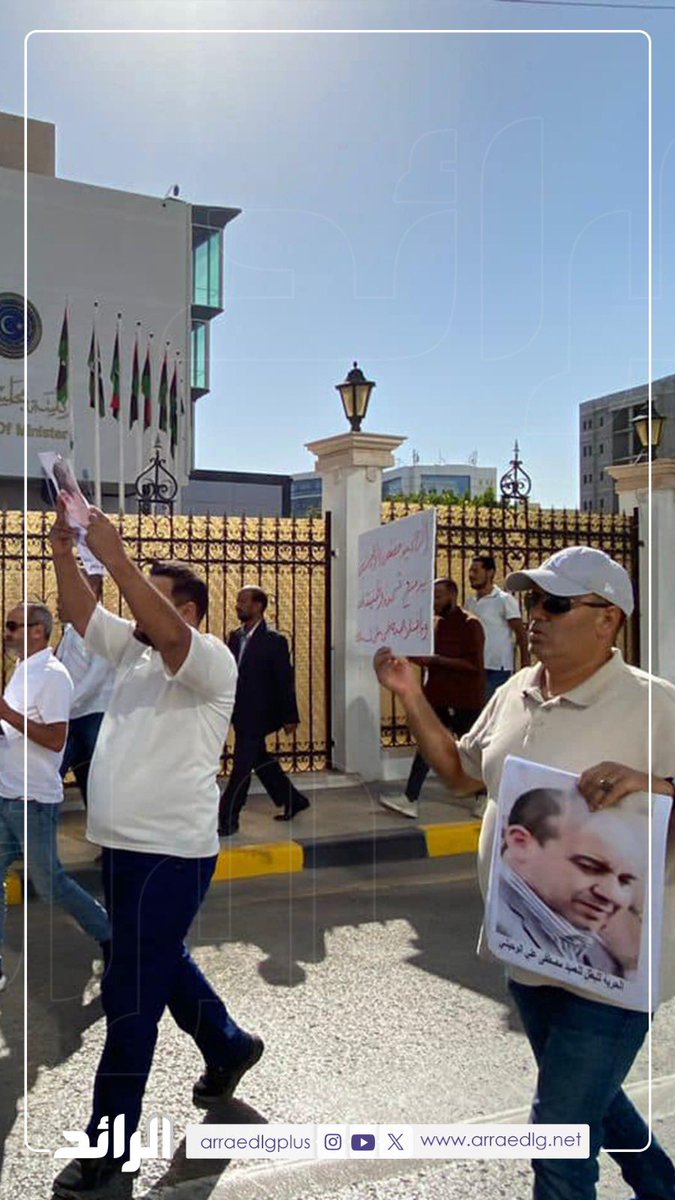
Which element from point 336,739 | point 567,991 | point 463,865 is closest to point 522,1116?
point 567,991

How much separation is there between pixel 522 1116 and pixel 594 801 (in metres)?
1.29

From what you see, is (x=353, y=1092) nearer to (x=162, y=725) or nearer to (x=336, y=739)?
(x=162, y=725)

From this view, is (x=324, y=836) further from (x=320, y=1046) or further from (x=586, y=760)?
(x=586, y=760)

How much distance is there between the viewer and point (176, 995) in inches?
107

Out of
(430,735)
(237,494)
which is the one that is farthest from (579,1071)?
(237,494)

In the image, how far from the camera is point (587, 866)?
183 centimetres

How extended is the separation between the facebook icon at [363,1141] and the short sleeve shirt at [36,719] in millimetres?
1858

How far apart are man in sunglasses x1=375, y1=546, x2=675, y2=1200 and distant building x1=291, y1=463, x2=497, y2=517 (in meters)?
2.11

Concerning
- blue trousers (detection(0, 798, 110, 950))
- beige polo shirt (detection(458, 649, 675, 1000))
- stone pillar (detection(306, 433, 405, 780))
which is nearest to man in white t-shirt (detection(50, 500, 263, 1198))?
beige polo shirt (detection(458, 649, 675, 1000))

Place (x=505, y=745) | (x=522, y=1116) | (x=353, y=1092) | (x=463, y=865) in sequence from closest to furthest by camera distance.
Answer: (x=505, y=745)
(x=522, y=1116)
(x=353, y=1092)
(x=463, y=865)

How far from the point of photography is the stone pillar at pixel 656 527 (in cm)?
748

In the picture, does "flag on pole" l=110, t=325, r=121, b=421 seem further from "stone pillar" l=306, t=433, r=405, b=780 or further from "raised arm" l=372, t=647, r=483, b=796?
"raised arm" l=372, t=647, r=483, b=796

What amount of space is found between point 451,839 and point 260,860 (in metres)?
1.23

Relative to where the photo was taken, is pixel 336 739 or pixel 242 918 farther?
pixel 336 739
